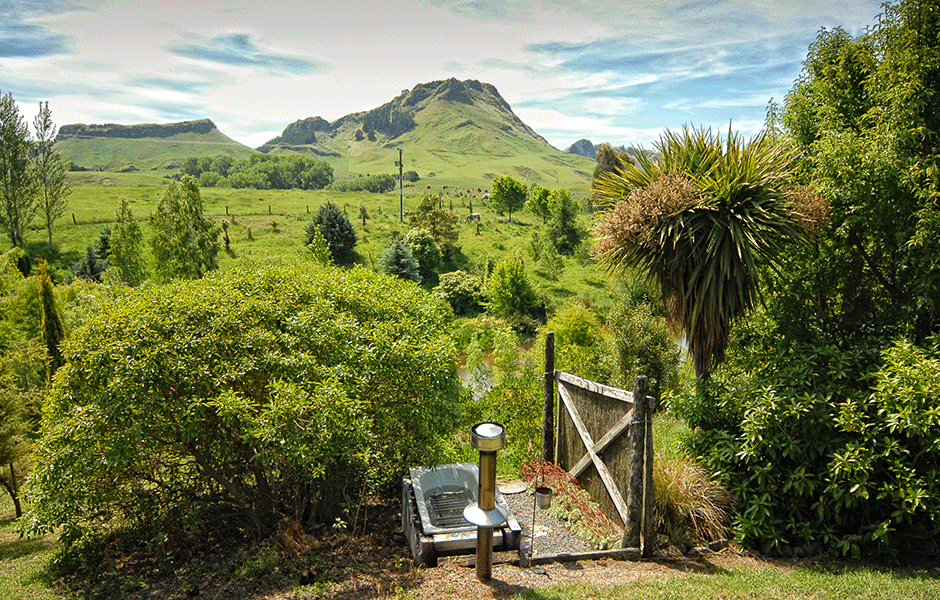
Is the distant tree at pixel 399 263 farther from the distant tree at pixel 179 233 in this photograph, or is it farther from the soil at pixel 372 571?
the soil at pixel 372 571

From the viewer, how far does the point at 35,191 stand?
4600 centimetres

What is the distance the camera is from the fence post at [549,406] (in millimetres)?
9250

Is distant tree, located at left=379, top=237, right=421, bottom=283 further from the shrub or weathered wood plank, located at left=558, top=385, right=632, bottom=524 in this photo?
weathered wood plank, located at left=558, top=385, right=632, bottom=524

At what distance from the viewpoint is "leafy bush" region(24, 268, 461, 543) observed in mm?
6359

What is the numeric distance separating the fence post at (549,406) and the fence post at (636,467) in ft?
8.49

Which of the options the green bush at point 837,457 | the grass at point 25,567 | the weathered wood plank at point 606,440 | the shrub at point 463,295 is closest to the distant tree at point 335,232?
the shrub at point 463,295

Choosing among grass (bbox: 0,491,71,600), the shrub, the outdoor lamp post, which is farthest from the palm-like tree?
the shrub

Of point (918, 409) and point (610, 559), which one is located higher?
point (918, 409)

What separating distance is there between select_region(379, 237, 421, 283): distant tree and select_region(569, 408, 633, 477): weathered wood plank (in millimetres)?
32222

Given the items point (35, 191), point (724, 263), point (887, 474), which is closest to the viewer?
point (887, 474)

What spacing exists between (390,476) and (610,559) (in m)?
3.66

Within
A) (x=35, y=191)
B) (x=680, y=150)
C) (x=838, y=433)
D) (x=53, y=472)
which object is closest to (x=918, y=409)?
(x=838, y=433)

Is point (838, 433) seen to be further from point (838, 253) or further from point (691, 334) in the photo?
point (838, 253)

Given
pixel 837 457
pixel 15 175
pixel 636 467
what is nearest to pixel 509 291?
pixel 636 467
